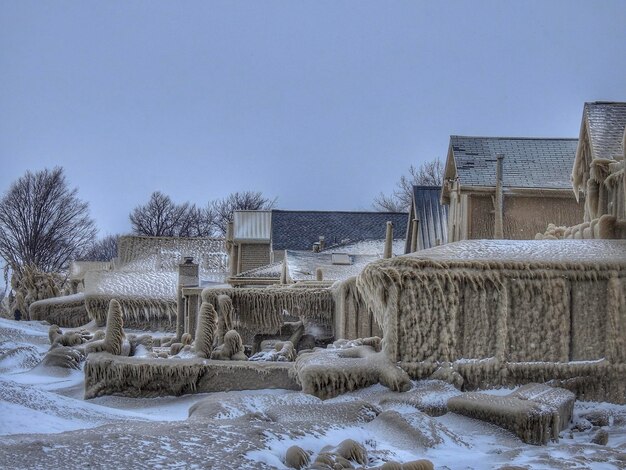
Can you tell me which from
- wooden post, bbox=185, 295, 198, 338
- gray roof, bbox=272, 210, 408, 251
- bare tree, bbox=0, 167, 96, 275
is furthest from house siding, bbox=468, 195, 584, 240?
bare tree, bbox=0, 167, 96, 275

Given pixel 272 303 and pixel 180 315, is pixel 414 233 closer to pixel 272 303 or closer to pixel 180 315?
pixel 180 315

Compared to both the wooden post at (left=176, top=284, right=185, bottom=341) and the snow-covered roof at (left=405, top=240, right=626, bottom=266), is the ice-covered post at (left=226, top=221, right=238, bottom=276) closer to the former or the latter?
the wooden post at (left=176, top=284, right=185, bottom=341)

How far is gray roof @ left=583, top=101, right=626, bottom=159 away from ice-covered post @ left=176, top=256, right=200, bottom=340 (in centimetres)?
1560

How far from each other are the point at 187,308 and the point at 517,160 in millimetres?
13152

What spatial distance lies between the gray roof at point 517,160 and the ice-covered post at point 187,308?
10.9 m

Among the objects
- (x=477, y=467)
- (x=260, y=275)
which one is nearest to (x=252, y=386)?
(x=477, y=467)

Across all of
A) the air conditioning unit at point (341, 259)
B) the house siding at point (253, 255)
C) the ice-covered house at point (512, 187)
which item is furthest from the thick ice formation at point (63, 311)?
the ice-covered house at point (512, 187)

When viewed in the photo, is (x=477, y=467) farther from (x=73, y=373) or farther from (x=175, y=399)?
(x=73, y=373)

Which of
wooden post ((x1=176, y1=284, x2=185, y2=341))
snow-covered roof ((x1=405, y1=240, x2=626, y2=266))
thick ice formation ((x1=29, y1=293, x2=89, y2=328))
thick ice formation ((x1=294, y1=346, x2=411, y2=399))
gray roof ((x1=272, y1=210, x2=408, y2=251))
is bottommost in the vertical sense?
thick ice formation ((x1=29, y1=293, x2=89, y2=328))

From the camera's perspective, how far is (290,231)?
160ft

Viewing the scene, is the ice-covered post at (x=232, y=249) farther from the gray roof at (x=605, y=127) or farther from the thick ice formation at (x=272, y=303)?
the gray roof at (x=605, y=127)

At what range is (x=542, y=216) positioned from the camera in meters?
26.0

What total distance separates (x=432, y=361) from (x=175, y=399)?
17.8ft

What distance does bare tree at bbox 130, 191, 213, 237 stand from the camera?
93.5 meters
